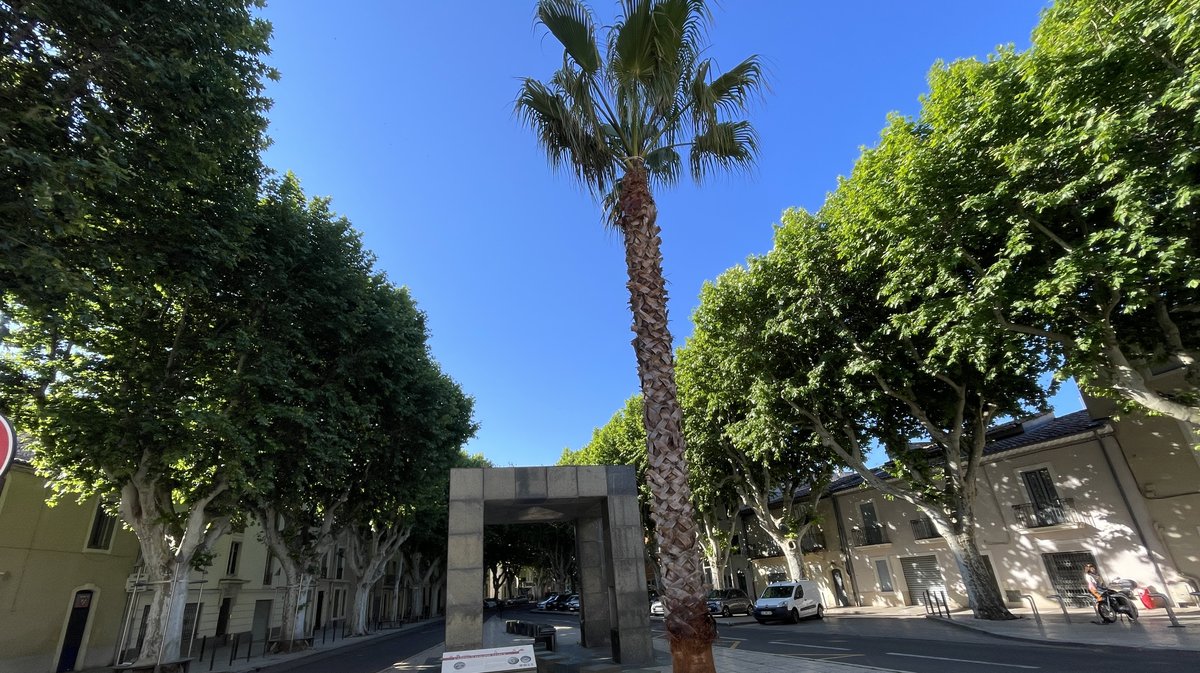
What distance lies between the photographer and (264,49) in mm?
11836

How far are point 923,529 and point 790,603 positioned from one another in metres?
8.27

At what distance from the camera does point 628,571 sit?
11.2 m

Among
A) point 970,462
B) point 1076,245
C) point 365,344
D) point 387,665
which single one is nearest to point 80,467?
point 365,344

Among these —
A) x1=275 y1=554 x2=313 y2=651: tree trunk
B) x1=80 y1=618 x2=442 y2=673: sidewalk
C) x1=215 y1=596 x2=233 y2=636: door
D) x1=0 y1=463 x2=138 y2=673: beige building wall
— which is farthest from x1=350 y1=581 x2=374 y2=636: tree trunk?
x1=0 y1=463 x2=138 y2=673: beige building wall

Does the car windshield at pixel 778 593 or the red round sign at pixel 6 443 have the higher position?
the red round sign at pixel 6 443

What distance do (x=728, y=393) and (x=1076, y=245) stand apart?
476 inches

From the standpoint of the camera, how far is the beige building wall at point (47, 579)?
16875 mm

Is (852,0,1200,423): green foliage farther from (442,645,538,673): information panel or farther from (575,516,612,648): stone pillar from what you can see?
(442,645,538,673): information panel

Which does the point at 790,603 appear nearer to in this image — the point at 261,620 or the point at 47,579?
the point at 47,579

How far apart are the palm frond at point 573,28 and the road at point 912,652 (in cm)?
1180

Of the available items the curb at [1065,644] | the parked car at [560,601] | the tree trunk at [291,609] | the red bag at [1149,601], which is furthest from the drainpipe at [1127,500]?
the parked car at [560,601]

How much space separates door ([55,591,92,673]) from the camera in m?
18.1

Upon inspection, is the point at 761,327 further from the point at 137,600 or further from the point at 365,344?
the point at 137,600

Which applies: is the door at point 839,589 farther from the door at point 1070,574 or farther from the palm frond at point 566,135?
the palm frond at point 566,135
